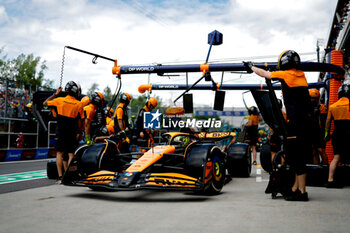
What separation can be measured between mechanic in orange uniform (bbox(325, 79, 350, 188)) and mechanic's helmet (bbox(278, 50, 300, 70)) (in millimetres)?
1828

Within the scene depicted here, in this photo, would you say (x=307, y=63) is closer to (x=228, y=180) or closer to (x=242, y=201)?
(x=228, y=180)

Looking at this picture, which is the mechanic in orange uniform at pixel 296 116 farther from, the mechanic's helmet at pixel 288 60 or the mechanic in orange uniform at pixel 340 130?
the mechanic in orange uniform at pixel 340 130

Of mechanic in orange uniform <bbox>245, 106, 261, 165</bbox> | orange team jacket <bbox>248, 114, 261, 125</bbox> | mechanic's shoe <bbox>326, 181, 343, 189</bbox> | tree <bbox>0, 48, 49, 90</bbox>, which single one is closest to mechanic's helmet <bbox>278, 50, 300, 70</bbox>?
mechanic's shoe <bbox>326, 181, 343, 189</bbox>

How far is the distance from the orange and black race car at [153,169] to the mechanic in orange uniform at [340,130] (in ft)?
6.39

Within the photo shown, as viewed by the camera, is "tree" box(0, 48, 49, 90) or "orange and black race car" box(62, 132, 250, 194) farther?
"tree" box(0, 48, 49, 90)

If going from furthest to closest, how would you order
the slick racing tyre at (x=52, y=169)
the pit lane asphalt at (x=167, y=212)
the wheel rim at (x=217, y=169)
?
the slick racing tyre at (x=52, y=169), the wheel rim at (x=217, y=169), the pit lane asphalt at (x=167, y=212)

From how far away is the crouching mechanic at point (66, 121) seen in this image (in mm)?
6617

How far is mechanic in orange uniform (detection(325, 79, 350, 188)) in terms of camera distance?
6160 millimetres

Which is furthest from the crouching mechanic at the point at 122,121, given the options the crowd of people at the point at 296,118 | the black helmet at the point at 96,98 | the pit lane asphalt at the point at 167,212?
the crowd of people at the point at 296,118

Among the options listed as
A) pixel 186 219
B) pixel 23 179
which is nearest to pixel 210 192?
pixel 186 219

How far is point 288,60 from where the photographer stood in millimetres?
5062

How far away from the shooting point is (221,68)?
10117 millimetres

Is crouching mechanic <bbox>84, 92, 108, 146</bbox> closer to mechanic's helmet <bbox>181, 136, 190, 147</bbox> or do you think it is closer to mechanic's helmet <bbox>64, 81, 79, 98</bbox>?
mechanic's helmet <bbox>64, 81, 79, 98</bbox>

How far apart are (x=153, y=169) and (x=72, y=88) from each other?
8.48 ft
